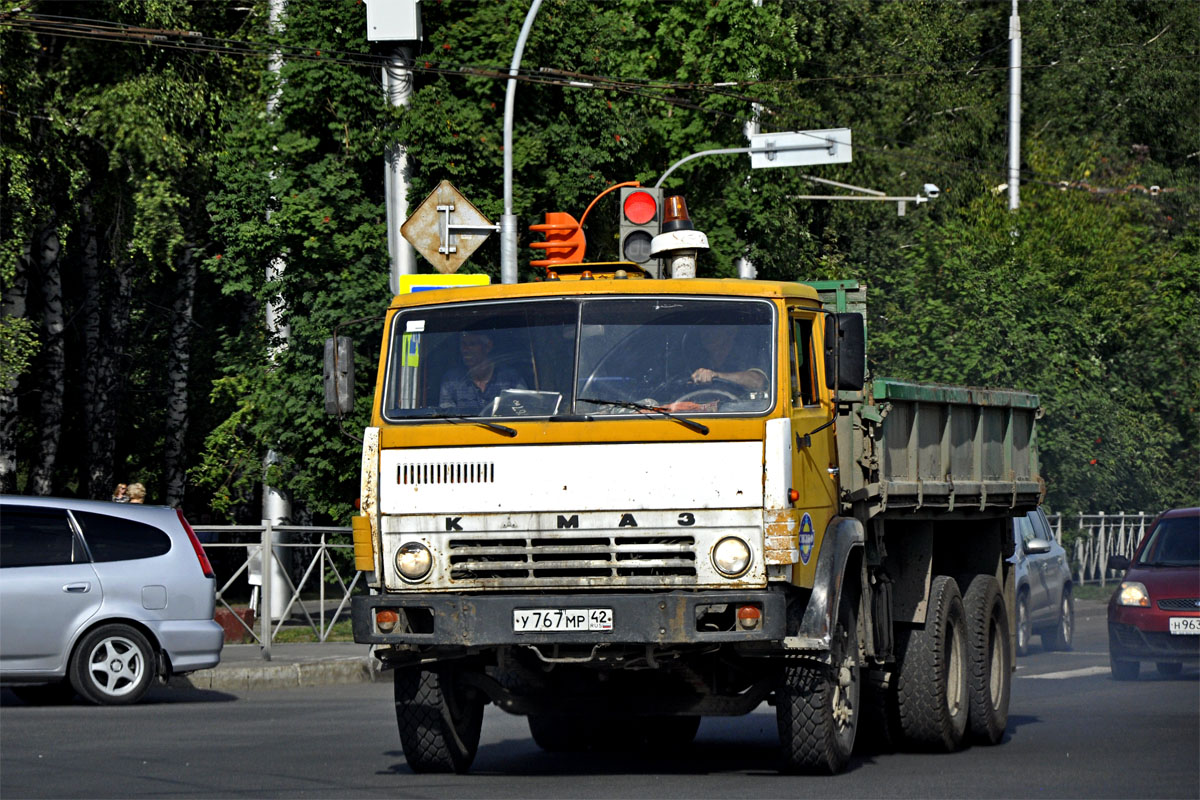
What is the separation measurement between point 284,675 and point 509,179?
20.3 feet

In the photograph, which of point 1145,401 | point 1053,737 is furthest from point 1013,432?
point 1145,401

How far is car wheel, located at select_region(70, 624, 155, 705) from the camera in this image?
15289mm

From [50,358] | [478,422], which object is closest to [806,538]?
[478,422]

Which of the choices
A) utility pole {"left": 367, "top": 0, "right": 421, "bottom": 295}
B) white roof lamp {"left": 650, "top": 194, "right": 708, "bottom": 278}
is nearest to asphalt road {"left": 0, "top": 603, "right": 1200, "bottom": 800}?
white roof lamp {"left": 650, "top": 194, "right": 708, "bottom": 278}

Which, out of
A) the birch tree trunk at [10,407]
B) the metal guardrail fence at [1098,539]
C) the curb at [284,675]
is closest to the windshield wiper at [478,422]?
the curb at [284,675]

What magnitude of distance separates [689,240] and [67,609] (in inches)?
255

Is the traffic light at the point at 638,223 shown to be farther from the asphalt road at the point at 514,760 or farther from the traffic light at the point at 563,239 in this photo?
the asphalt road at the point at 514,760

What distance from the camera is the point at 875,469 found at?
436 inches

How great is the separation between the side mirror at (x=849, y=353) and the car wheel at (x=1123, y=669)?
8.77 meters

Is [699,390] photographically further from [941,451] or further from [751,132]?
[751,132]

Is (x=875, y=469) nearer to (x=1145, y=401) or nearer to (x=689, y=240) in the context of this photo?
(x=689, y=240)

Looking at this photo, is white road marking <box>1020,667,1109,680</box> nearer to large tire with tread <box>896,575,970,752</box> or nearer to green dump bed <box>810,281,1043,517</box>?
green dump bed <box>810,281,1043,517</box>

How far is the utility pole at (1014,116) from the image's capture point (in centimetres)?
4659

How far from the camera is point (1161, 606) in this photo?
17781 mm
